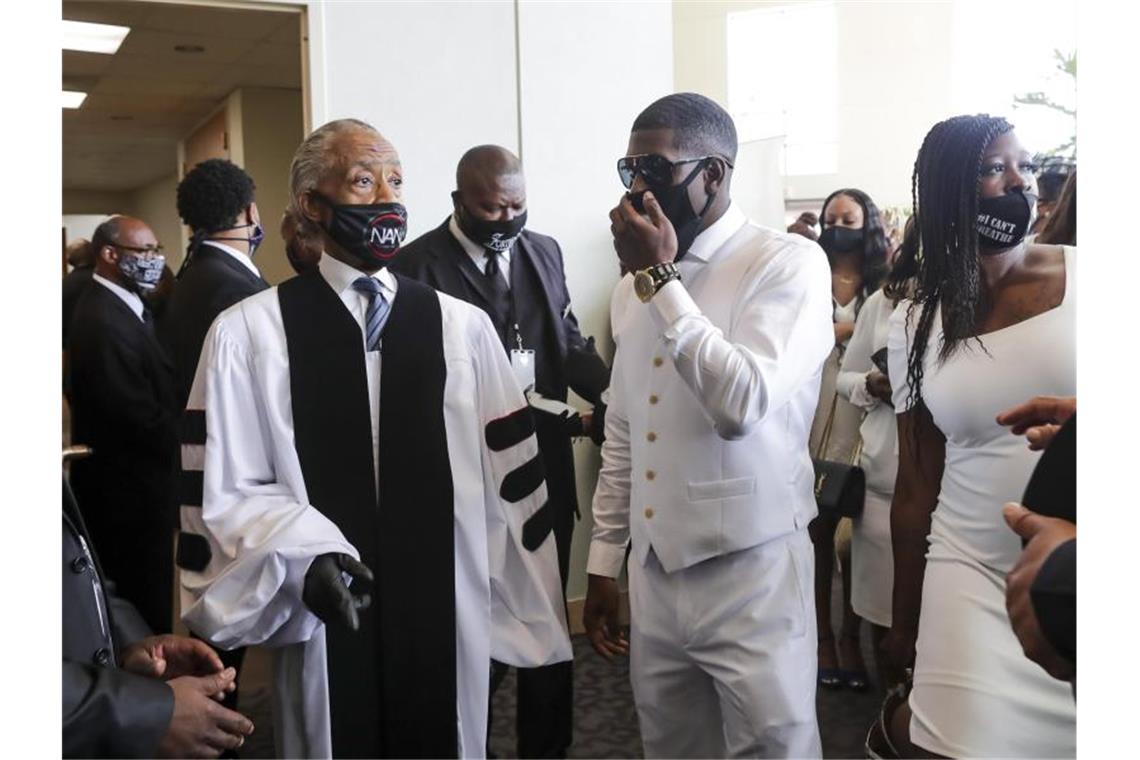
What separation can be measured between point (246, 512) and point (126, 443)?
549 millimetres

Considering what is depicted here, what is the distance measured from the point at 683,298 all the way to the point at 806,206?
22.8 inches

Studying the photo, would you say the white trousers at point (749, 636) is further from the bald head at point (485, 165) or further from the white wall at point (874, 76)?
the bald head at point (485, 165)

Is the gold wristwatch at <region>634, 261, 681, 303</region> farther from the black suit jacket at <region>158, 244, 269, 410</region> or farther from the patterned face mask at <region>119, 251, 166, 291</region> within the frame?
the patterned face mask at <region>119, 251, 166, 291</region>

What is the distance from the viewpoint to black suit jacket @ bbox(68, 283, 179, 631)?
2.33 metres

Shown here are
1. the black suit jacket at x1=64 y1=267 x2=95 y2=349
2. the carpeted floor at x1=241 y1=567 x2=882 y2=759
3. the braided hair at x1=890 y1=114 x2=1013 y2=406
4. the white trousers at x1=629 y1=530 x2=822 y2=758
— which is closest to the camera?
the braided hair at x1=890 y1=114 x2=1013 y2=406

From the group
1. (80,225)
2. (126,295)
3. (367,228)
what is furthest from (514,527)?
(80,225)

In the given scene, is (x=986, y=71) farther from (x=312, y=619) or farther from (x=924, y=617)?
(x=312, y=619)

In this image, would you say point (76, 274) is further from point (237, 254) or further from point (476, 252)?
point (476, 252)

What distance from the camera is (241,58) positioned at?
2729mm

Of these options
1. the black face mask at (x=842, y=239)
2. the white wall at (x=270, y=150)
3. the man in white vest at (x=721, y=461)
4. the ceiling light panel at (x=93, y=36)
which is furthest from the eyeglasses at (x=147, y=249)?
the black face mask at (x=842, y=239)

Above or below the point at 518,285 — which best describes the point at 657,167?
above

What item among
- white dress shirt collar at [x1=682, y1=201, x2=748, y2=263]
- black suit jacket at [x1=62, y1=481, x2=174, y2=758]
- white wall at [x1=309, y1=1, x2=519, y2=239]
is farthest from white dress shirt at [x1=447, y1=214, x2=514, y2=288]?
black suit jacket at [x1=62, y1=481, x2=174, y2=758]

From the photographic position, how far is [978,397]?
1.88 meters
